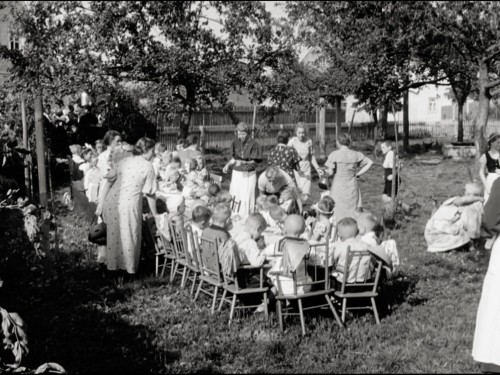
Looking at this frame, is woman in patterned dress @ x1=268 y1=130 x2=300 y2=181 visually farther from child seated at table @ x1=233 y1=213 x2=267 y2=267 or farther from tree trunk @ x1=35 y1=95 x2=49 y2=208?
tree trunk @ x1=35 y1=95 x2=49 y2=208

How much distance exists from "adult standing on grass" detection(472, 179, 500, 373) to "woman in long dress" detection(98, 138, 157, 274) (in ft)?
13.8

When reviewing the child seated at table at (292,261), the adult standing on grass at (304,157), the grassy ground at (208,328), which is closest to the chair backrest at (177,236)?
the grassy ground at (208,328)

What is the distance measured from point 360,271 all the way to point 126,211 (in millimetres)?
3082

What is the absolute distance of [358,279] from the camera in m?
6.33

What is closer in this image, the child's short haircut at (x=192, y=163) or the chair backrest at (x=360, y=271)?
the chair backrest at (x=360, y=271)

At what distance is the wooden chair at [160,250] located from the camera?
8273 mm

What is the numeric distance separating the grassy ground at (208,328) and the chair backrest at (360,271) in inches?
14.0

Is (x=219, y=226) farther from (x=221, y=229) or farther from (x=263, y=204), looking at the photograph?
(x=263, y=204)

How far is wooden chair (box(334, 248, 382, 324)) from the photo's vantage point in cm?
619

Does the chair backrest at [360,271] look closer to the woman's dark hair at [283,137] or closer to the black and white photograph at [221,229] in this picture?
the black and white photograph at [221,229]

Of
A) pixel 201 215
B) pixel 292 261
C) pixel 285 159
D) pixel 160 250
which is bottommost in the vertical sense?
pixel 160 250

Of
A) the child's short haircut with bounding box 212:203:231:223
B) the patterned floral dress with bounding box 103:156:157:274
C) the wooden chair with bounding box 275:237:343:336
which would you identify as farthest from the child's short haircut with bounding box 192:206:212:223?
the wooden chair with bounding box 275:237:343:336

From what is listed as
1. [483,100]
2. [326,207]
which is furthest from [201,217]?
[483,100]

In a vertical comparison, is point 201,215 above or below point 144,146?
below
